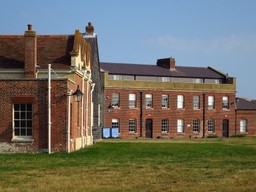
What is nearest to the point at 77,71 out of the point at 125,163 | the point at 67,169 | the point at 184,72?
the point at 125,163

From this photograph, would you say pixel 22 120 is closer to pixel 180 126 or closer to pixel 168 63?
pixel 180 126

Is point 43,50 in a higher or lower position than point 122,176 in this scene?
higher

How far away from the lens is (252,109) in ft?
225

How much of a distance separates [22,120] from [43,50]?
5.89m

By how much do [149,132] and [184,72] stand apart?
10634 mm

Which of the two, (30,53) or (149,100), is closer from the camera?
(30,53)

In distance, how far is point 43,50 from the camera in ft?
96.0

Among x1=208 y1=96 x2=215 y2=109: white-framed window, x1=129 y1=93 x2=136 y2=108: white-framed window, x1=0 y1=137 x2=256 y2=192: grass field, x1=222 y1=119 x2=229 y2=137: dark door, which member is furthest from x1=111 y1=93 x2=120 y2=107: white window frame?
x1=0 y1=137 x2=256 y2=192: grass field

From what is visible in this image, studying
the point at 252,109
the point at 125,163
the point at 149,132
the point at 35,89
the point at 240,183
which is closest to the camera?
the point at 240,183

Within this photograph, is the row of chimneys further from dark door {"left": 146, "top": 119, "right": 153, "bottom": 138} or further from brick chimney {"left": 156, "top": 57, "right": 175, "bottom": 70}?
brick chimney {"left": 156, "top": 57, "right": 175, "bottom": 70}

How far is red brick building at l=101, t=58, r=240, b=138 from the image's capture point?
60.9 meters

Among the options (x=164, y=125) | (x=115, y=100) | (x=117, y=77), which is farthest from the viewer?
(x=117, y=77)

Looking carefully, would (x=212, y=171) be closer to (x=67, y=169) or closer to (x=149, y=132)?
(x=67, y=169)

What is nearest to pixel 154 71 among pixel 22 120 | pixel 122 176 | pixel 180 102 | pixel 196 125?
pixel 180 102
